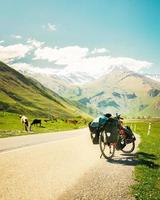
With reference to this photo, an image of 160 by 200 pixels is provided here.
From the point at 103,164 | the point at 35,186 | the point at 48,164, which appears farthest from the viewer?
the point at 103,164

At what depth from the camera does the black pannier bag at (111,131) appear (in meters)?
17.2

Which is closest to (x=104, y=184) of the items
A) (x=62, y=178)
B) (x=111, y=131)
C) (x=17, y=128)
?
(x=62, y=178)

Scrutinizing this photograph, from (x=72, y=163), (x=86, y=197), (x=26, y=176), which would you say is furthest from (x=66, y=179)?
(x=72, y=163)

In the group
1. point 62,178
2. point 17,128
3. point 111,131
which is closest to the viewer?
point 62,178

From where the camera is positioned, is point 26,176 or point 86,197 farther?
point 26,176

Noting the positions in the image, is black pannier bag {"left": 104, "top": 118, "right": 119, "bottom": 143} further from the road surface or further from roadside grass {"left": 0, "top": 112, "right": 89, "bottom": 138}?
roadside grass {"left": 0, "top": 112, "right": 89, "bottom": 138}

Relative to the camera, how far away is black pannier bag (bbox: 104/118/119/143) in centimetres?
1725

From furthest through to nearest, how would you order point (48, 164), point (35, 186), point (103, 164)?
point (103, 164) → point (48, 164) → point (35, 186)

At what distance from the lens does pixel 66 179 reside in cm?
1131

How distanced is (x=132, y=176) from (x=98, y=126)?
5187 mm

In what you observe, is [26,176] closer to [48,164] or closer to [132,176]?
[48,164]

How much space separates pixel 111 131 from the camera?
17328 millimetres

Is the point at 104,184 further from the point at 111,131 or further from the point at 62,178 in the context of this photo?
the point at 111,131

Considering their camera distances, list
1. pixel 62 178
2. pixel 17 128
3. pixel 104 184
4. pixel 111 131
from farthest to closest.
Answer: pixel 17 128 → pixel 111 131 → pixel 62 178 → pixel 104 184
